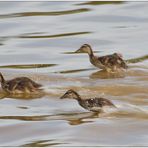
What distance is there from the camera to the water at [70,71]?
395 inches

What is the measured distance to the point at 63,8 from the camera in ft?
59.2

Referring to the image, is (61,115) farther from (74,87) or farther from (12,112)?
(74,87)

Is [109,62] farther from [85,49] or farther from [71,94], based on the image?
[71,94]

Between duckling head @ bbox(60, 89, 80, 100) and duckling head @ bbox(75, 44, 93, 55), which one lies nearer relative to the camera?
duckling head @ bbox(60, 89, 80, 100)

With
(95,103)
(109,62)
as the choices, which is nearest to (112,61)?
(109,62)

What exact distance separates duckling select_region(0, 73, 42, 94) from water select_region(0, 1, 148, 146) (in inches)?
3.6

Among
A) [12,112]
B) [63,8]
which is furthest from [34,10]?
[12,112]

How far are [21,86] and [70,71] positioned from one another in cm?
146

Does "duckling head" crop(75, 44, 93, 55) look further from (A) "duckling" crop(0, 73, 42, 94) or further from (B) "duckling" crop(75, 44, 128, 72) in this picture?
(A) "duckling" crop(0, 73, 42, 94)

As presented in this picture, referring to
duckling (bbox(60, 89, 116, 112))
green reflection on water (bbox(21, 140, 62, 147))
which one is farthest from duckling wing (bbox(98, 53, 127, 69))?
green reflection on water (bbox(21, 140, 62, 147))

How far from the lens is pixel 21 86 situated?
12016 millimetres

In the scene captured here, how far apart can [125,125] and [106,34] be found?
5.64 m

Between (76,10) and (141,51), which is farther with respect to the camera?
(76,10)

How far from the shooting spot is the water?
395 inches
